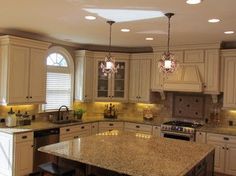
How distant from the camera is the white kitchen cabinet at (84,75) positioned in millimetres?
5863

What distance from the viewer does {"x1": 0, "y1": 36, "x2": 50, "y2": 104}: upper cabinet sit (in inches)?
171

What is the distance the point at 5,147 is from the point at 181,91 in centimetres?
353

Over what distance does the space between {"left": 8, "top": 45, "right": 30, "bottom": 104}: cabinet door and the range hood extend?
286 centimetres

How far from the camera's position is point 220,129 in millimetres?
4938

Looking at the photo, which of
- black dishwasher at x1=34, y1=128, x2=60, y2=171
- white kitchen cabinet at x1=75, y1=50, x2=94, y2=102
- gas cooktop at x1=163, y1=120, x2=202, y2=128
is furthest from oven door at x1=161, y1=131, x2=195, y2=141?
black dishwasher at x1=34, y1=128, x2=60, y2=171

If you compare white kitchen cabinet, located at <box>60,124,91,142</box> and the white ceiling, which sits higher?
the white ceiling

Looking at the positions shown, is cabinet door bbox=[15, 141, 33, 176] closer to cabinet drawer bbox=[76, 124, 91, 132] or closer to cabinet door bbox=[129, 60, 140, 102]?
cabinet drawer bbox=[76, 124, 91, 132]

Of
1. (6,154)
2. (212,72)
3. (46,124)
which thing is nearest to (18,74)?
(46,124)

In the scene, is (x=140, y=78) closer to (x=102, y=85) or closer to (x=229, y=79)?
(x=102, y=85)

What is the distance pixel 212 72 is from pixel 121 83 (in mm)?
2119

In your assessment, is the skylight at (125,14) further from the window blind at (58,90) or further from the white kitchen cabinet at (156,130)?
the white kitchen cabinet at (156,130)

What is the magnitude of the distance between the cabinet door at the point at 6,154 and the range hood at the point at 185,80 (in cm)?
325

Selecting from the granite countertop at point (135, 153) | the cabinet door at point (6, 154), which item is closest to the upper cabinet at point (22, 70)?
the cabinet door at point (6, 154)

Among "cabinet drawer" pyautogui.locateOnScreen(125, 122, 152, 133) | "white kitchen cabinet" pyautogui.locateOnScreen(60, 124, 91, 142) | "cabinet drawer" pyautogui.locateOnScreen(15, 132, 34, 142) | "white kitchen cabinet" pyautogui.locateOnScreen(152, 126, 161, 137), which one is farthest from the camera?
"cabinet drawer" pyautogui.locateOnScreen(125, 122, 152, 133)
